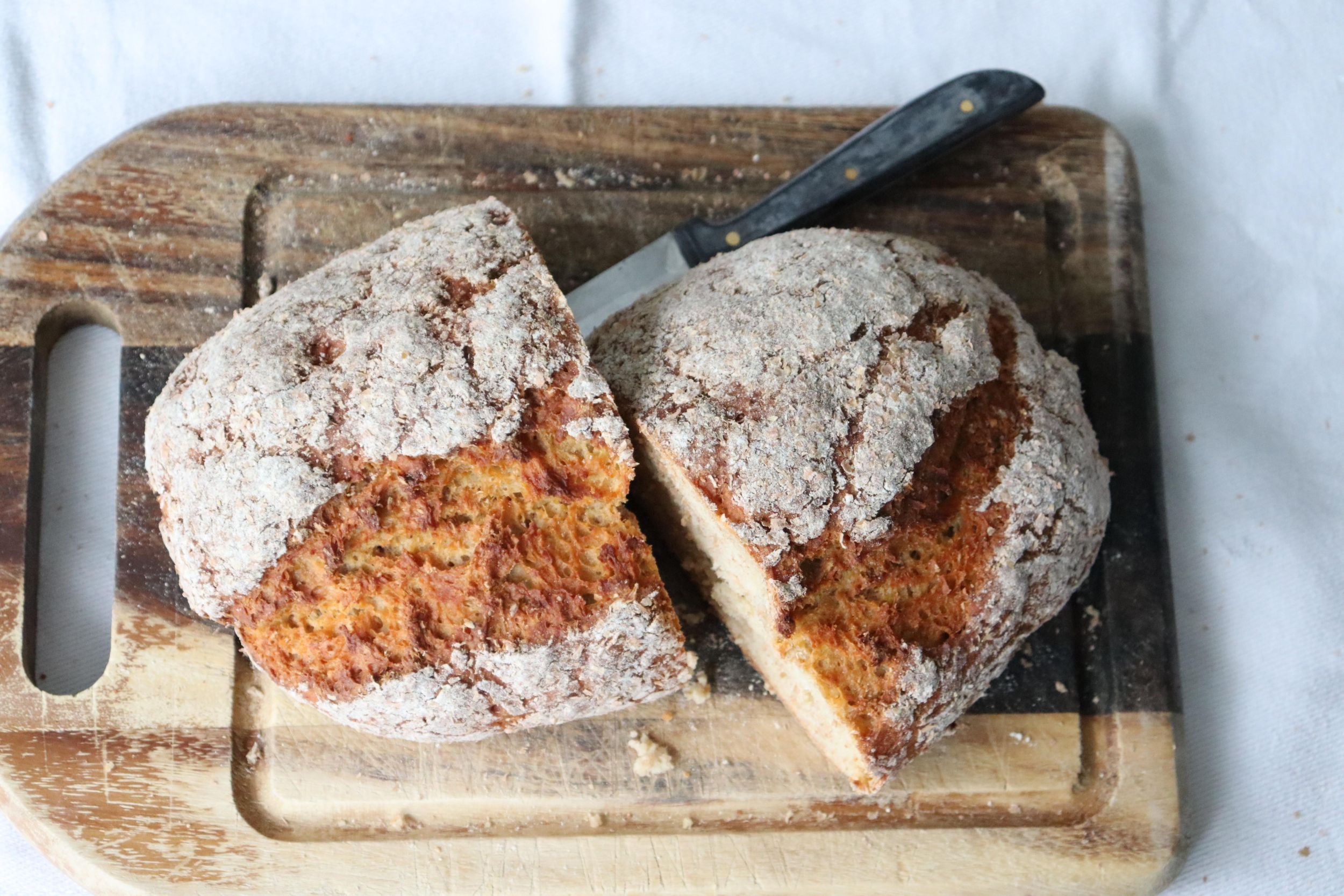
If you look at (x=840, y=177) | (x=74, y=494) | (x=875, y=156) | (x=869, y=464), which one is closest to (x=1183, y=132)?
(x=875, y=156)

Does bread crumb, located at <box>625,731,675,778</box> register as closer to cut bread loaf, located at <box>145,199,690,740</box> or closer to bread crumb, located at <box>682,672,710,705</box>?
bread crumb, located at <box>682,672,710,705</box>

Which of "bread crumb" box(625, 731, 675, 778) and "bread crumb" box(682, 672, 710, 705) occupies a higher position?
"bread crumb" box(682, 672, 710, 705)

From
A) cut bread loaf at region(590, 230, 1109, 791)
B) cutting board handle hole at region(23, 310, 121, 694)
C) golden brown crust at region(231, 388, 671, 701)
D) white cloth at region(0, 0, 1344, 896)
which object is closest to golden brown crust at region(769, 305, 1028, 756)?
cut bread loaf at region(590, 230, 1109, 791)

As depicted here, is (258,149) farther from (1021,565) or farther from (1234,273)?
(1234,273)

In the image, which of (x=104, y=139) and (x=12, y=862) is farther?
(x=104, y=139)

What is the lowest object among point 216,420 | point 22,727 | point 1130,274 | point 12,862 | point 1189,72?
point 12,862

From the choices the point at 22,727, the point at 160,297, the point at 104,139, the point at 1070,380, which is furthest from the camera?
the point at 104,139

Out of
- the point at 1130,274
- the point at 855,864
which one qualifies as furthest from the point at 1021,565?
the point at 1130,274
